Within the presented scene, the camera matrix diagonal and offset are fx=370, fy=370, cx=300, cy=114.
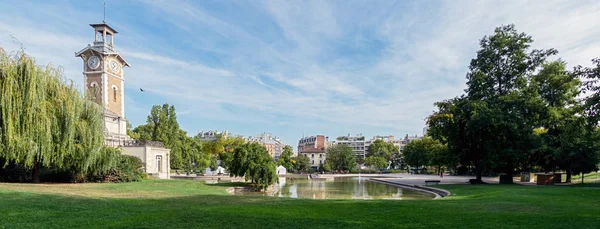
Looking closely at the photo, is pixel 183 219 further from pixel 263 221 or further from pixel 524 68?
pixel 524 68

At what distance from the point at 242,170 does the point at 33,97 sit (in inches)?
513

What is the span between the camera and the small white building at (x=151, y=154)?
3023 centimetres

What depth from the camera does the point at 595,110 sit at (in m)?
17.3

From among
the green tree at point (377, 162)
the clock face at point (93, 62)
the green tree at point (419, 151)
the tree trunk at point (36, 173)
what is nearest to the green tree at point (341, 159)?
the green tree at point (377, 162)

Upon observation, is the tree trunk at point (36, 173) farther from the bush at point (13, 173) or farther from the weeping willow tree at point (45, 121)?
the bush at point (13, 173)

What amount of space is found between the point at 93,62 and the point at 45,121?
25.0m

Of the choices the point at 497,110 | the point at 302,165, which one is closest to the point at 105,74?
the point at 497,110

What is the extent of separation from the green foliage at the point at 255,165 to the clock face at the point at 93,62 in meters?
21.6

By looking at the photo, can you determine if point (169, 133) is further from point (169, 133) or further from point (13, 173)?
point (13, 173)

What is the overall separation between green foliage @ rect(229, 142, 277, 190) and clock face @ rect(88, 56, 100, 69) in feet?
70.8

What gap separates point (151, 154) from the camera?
31.3 metres

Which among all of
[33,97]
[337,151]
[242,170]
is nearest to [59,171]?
[33,97]

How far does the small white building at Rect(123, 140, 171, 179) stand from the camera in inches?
1190

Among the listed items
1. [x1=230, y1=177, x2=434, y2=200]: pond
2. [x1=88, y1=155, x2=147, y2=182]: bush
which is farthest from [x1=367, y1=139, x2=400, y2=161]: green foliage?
[x1=88, y1=155, x2=147, y2=182]: bush
